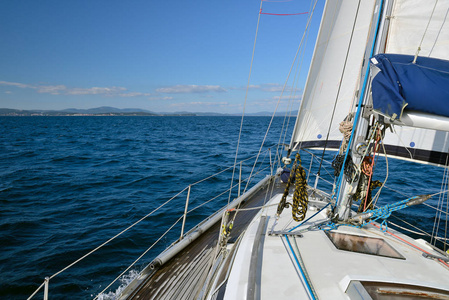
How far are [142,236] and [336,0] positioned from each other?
21.4 feet

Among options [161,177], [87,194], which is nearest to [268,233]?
[87,194]

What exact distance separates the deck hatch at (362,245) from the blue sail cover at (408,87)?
1587 millimetres

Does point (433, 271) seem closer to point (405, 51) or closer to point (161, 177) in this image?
point (405, 51)

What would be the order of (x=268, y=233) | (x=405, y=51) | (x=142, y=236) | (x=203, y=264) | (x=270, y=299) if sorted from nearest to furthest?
(x=270, y=299)
(x=268, y=233)
(x=203, y=264)
(x=405, y=51)
(x=142, y=236)

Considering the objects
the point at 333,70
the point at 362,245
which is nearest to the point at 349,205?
the point at 362,245

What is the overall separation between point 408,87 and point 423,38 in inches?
86.4

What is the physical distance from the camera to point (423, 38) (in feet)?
13.2

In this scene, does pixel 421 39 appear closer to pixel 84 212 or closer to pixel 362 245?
pixel 362 245

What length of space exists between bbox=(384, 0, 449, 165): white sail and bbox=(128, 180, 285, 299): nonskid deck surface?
10.8 feet

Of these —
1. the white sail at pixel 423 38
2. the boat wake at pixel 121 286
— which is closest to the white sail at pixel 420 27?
the white sail at pixel 423 38

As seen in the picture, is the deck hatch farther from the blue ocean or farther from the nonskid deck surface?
the blue ocean

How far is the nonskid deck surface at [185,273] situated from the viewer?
10.5 ft

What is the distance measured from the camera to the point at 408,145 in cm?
470

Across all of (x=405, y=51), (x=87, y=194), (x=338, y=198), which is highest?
(x=405, y=51)
